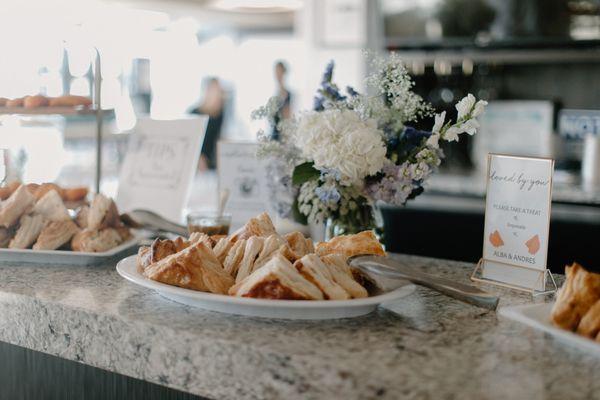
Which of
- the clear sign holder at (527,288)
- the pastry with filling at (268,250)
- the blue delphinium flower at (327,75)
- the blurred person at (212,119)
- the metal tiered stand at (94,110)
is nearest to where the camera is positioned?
the pastry with filling at (268,250)

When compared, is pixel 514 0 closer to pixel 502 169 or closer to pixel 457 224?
pixel 457 224

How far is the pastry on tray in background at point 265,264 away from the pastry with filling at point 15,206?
42 cm

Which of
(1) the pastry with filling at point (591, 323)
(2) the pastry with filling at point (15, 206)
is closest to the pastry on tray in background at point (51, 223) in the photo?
(2) the pastry with filling at point (15, 206)

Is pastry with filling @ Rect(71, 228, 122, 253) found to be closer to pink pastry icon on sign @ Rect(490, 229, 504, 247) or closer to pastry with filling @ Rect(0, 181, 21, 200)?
pastry with filling @ Rect(0, 181, 21, 200)

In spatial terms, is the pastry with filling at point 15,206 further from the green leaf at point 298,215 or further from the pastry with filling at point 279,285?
the pastry with filling at point 279,285

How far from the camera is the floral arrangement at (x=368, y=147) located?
159 cm

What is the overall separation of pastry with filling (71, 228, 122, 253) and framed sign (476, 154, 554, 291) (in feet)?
2.79

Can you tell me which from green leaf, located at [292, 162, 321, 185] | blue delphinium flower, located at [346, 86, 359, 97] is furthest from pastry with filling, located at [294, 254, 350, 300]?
blue delphinium flower, located at [346, 86, 359, 97]

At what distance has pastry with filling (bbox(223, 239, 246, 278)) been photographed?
1.35 meters

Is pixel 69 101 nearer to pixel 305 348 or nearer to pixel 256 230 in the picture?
pixel 256 230

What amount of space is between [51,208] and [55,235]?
0.08 meters

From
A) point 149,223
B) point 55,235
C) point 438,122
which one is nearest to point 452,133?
point 438,122

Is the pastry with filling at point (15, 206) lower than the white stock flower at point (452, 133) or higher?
lower

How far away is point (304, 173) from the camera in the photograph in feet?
5.53
